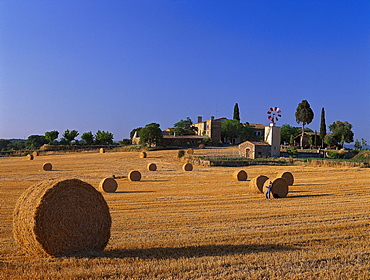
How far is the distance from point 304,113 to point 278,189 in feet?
177

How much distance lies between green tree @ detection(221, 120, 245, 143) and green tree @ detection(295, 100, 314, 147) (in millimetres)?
17003

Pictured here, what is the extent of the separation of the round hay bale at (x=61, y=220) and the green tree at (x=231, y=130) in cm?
7612

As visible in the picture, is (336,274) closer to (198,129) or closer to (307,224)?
(307,224)

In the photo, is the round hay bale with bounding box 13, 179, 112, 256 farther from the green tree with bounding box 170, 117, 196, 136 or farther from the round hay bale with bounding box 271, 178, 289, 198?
the green tree with bounding box 170, 117, 196, 136

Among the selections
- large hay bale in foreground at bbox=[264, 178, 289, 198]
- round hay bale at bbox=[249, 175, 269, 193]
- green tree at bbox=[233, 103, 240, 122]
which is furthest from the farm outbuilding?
green tree at bbox=[233, 103, 240, 122]

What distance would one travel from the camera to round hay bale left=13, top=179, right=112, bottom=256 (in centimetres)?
792

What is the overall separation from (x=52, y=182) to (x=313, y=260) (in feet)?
19.3

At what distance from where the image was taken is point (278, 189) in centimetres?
1839

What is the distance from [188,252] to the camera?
8.32 metres

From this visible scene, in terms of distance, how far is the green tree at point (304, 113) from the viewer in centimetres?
6881

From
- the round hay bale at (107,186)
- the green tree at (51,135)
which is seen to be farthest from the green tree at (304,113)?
the round hay bale at (107,186)

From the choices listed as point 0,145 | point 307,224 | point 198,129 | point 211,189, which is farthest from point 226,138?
point 307,224

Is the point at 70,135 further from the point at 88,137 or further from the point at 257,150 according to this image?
the point at 257,150

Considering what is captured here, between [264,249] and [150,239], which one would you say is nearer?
[264,249]
